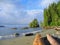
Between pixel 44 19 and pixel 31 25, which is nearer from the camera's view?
pixel 44 19

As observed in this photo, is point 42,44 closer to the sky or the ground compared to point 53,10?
closer to the ground

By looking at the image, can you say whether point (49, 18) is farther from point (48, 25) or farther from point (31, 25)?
point (31, 25)

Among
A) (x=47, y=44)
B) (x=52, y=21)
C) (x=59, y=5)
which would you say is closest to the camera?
(x=47, y=44)

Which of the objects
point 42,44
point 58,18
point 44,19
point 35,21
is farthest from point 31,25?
point 42,44

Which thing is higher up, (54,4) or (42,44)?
(54,4)

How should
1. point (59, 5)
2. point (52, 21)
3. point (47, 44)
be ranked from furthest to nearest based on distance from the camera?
point (52, 21) < point (59, 5) < point (47, 44)

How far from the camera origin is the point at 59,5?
8300 centimetres

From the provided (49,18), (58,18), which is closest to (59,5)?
(58,18)

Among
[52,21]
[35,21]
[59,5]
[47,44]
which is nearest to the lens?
[47,44]

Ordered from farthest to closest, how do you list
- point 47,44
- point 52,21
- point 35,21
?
point 35,21, point 52,21, point 47,44

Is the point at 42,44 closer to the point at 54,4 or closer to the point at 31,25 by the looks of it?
the point at 54,4

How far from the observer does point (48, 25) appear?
301 feet

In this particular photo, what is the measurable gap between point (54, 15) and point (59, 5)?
6894mm

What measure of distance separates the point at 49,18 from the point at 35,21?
25.1 metres
